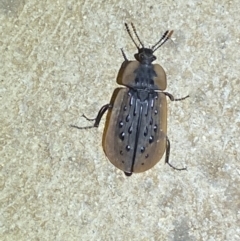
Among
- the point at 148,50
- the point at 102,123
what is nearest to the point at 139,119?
the point at 102,123

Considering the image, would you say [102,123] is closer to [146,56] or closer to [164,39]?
[146,56]

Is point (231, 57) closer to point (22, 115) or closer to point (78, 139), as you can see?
point (78, 139)

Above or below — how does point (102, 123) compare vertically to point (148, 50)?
Result: below

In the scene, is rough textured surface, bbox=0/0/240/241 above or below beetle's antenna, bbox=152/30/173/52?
below

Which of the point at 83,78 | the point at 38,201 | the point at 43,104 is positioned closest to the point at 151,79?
the point at 83,78

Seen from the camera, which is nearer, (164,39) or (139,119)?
(139,119)

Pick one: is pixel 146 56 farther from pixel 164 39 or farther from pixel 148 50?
pixel 164 39
